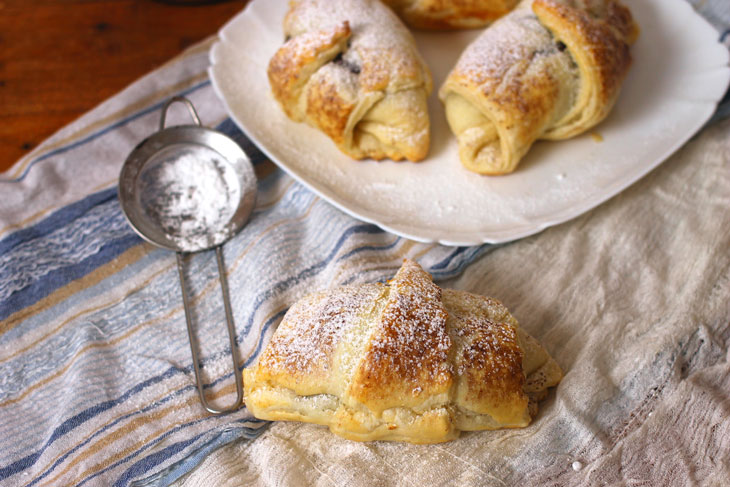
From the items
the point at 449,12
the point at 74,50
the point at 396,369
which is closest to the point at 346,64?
the point at 449,12

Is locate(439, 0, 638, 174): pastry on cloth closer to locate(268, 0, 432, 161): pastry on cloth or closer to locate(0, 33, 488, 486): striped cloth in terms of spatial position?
locate(268, 0, 432, 161): pastry on cloth

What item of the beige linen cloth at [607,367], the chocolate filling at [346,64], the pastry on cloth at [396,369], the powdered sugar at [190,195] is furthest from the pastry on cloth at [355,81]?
the pastry on cloth at [396,369]

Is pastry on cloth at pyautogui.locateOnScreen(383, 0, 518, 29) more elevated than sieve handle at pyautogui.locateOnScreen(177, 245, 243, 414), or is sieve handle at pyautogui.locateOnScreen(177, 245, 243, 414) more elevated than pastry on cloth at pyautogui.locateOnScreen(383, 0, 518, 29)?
pastry on cloth at pyautogui.locateOnScreen(383, 0, 518, 29)

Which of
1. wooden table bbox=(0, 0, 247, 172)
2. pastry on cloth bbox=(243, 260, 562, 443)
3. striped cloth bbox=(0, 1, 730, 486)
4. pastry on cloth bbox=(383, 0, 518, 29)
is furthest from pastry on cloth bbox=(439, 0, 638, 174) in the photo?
wooden table bbox=(0, 0, 247, 172)

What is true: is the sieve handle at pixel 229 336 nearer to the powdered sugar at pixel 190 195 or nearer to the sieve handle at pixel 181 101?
the powdered sugar at pixel 190 195

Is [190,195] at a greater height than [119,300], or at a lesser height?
greater

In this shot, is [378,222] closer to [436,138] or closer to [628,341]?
[436,138]

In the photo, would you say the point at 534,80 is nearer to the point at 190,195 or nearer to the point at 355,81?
the point at 355,81
